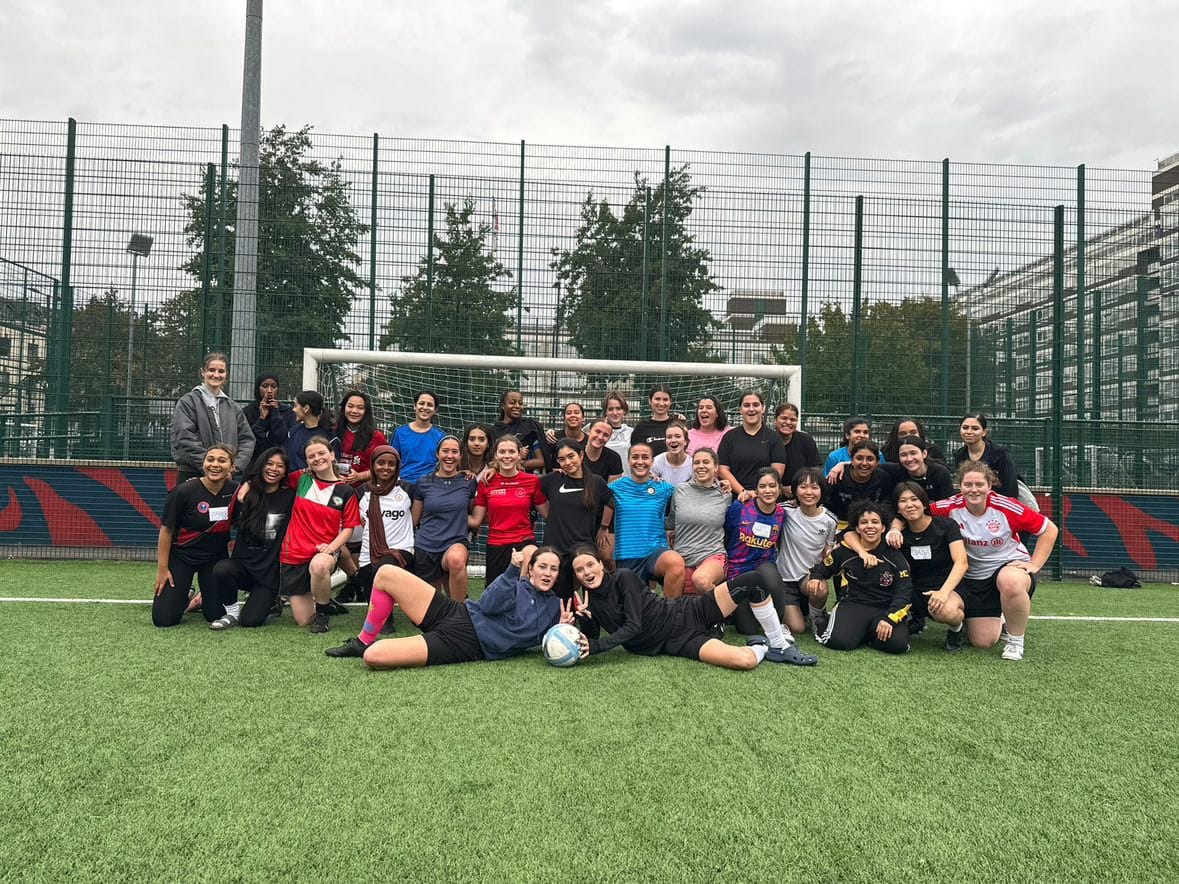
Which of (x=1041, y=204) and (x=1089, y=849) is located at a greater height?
(x=1041, y=204)

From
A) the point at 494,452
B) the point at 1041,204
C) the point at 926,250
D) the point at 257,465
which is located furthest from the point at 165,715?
the point at 1041,204

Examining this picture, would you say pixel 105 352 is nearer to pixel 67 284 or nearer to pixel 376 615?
pixel 67 284

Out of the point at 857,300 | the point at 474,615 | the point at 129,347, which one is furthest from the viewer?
the point at 857,300

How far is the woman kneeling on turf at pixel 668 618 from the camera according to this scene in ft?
14.3

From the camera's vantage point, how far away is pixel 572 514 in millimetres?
5438

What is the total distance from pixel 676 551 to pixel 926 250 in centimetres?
585

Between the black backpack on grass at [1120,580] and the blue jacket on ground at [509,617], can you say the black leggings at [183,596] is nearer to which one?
the blue jacket on ground at [509,617]

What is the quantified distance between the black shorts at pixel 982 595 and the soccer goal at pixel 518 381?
10.4 ft

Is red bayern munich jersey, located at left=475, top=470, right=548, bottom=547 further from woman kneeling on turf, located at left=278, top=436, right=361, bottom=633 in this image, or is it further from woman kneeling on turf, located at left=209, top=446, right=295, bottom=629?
woman kneeling on turf, located at left=209, top=446, right=295, bottom=629

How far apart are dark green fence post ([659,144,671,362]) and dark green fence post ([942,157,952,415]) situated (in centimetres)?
322

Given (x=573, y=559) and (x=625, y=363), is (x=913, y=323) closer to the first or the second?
(x=625, y=363)

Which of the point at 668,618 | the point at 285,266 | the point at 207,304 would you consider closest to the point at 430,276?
the point at 285,266

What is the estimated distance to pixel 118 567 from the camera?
7969 millimetres

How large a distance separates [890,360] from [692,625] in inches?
228
